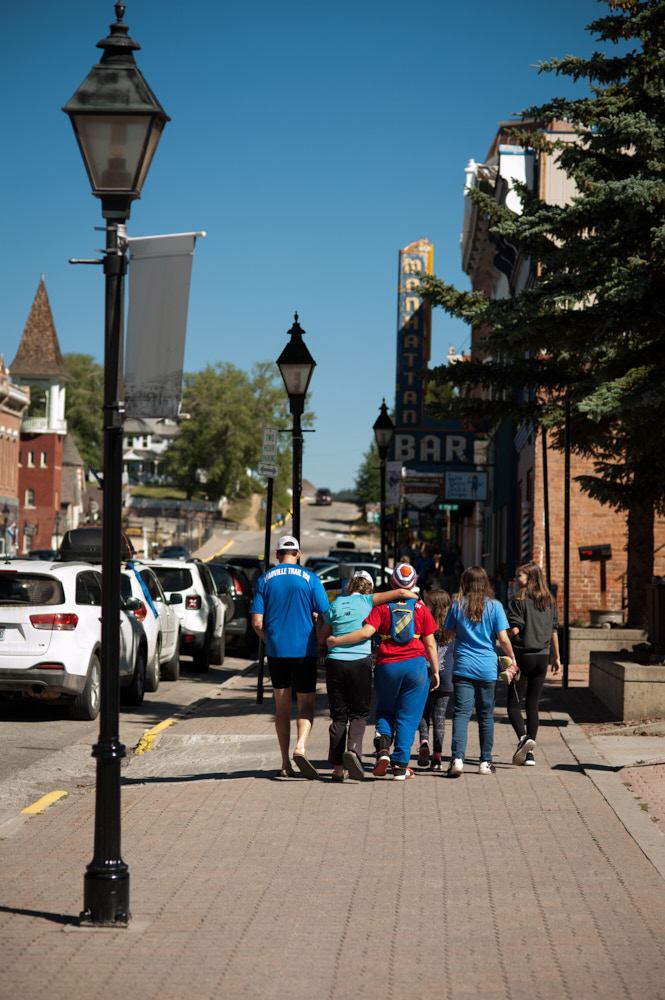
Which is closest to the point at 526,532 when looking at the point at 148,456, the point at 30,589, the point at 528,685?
the point at 30,589

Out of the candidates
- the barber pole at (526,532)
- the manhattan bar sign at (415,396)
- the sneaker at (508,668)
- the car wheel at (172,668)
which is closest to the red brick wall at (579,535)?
the barber pole at (526,532)

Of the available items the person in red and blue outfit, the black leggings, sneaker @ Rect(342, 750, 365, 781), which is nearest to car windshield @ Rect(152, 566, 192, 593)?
the black leggings

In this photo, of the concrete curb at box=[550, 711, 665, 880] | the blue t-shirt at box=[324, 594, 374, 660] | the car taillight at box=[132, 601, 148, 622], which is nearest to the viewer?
the concrete curb at box=[550, 711, 665, 880]

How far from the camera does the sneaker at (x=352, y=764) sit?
9.87m

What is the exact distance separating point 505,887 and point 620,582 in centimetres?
2220

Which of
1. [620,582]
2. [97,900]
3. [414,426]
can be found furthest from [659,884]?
[414,426]

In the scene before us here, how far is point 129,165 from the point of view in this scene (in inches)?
247

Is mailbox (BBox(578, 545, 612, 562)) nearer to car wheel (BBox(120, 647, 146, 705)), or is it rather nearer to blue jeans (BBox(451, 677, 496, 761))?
car wheel (BBox(120, 647, 146, 705))

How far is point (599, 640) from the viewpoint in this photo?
20391 millimetres

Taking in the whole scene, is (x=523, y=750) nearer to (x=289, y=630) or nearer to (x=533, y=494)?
(x=289, y=630)

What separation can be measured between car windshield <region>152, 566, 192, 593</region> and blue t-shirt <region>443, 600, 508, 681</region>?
9.96m

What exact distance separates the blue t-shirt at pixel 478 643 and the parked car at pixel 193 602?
9540mm

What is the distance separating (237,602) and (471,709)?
13925 mm

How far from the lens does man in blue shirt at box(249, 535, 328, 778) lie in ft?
32.6
